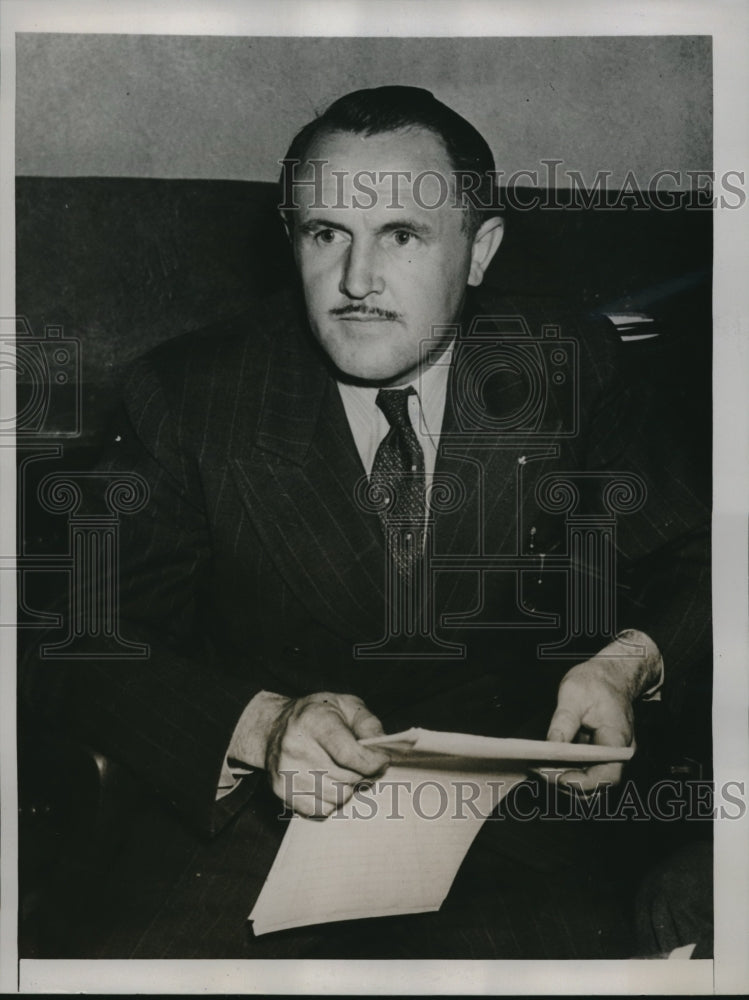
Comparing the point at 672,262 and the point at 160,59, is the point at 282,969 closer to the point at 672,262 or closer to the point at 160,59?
the point at 672,262

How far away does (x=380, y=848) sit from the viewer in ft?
4.09

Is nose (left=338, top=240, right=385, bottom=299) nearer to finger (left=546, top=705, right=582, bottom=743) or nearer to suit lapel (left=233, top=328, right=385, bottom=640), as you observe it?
suit lapel (left=233, top=328, right=385, bottom=640)

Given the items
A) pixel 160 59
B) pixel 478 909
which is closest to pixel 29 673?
pixel 478 909

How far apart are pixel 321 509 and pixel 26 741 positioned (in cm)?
51

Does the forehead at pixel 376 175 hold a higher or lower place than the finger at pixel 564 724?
higher

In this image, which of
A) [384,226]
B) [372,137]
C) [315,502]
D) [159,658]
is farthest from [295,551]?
[372,137]

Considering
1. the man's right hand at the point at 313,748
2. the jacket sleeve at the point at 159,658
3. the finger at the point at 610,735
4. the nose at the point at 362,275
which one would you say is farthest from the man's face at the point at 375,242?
the finger at the point at 610,735

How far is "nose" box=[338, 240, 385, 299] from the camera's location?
4.03 feet

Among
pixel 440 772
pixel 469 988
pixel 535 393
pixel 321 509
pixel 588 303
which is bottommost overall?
pixel 469 988

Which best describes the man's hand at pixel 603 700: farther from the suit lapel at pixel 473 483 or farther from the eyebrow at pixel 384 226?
the eyebrow at pixel 384 226

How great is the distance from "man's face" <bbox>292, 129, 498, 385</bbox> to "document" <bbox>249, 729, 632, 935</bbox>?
1.81 ft

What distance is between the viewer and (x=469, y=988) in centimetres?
128

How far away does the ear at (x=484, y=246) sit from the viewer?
1257 mm

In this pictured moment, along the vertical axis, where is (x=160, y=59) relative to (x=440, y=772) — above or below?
above
